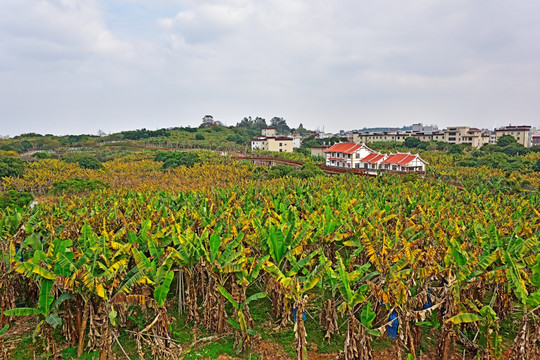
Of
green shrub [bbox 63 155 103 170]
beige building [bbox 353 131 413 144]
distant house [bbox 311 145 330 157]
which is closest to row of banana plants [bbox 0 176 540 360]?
green shrub [bbox 63 155 103 170]

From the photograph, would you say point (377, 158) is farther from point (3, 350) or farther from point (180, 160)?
point (3, 350)

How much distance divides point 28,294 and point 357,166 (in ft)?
148

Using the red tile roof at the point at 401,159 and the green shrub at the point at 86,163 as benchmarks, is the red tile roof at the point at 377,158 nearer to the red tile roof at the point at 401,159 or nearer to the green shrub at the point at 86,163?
the red tile roof at the point at 401,159

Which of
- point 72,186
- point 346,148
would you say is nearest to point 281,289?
point 72,186

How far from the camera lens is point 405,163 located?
4462 cm

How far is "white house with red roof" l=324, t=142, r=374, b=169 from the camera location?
5074 centimetres

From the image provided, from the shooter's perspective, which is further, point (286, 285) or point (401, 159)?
point (401, 159)

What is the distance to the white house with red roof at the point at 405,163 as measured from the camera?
147 ft

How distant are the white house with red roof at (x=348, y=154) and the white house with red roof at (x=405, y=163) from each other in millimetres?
4466

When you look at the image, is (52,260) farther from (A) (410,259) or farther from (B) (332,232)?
(A) (410,259)

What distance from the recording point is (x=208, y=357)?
9.92m

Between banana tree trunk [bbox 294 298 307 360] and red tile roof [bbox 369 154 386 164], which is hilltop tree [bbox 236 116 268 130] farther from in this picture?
banana tree trunk [bbox 294 298 307 360]

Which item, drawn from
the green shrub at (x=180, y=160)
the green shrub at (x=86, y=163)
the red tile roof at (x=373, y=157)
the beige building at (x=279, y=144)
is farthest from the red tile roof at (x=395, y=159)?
the green shrub at (x=86, y=163)

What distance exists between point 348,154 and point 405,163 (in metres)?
8.98
